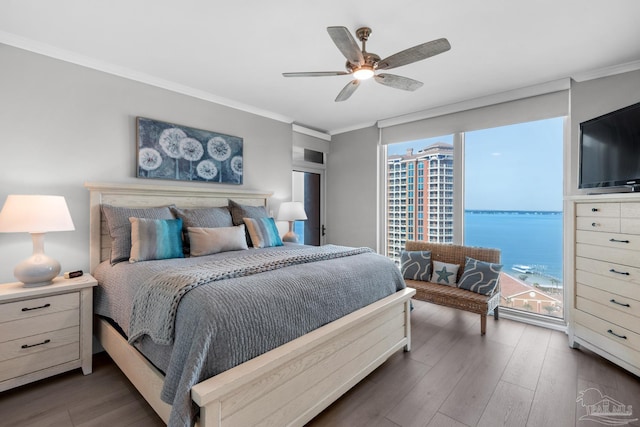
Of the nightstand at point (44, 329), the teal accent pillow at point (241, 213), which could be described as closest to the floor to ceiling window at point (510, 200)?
the teal accent pillow at point (241, 213)

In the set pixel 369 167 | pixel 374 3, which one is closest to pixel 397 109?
pixel 369 167

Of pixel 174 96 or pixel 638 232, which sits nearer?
pixel 638 232

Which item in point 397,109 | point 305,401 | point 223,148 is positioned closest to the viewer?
point 305,401

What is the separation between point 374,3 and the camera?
1865 mm

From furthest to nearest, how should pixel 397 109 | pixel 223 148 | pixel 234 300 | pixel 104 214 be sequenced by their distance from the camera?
pixel 397 109
pixel 223 148
pixel 104 214
pixel 234 300

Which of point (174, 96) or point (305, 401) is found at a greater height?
point (174, 96)

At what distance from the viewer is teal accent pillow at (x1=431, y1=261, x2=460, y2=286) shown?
10.5ft

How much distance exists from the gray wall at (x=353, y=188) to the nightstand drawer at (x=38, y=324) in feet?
11.4

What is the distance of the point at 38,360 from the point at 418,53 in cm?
316

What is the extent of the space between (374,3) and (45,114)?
2628mm

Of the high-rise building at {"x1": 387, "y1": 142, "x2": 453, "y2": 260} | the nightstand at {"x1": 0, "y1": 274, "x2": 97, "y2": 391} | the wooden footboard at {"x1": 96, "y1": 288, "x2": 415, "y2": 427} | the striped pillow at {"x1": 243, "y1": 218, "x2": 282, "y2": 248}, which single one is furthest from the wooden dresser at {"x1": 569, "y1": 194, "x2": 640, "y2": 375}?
the nightstand at {"x1": 0, "y1": 274, "x2": 97, "y2": 391}

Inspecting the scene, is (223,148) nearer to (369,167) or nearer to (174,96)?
(174,96)

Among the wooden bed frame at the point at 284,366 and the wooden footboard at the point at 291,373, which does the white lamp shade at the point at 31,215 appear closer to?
the wooden bed frame at the point at 284,366

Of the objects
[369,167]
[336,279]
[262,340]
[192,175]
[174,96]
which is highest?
[174,96]
